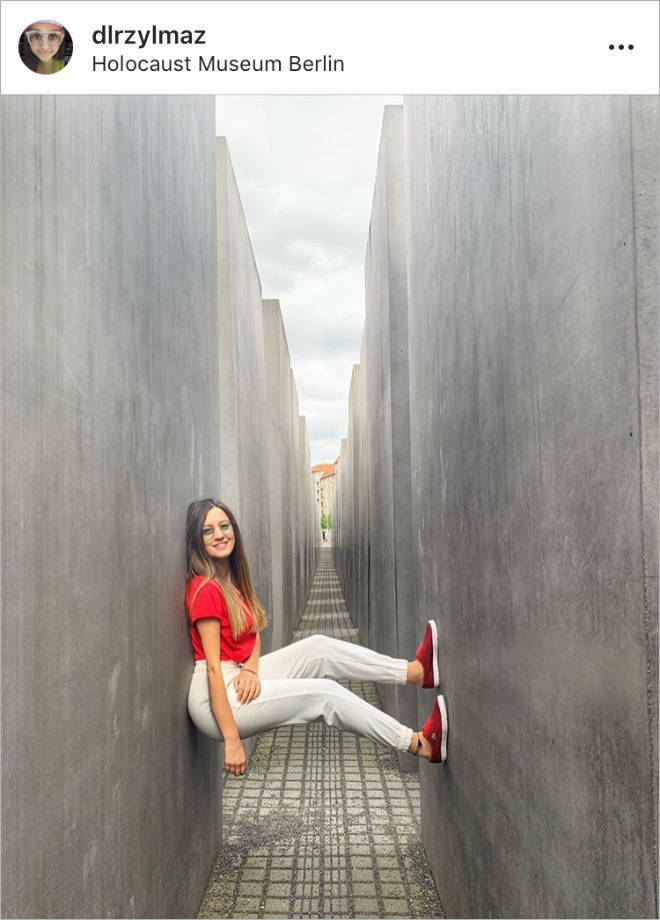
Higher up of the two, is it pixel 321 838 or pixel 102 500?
pixel 102 500

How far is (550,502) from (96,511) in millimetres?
1211

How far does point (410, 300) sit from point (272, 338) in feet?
23.6

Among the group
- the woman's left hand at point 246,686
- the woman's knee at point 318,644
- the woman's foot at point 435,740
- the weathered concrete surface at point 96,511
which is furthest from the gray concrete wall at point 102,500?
the woman's foot at point 435,740

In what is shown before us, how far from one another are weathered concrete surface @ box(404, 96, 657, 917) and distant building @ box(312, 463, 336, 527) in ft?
215

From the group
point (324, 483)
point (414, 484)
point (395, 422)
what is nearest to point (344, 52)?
point (414, 484)

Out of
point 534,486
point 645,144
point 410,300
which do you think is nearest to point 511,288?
point 534,486

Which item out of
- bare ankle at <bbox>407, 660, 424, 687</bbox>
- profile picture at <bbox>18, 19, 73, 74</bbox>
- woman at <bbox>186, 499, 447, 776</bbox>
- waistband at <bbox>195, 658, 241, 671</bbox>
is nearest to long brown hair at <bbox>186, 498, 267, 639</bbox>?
woman at <bbox>186, 499, 447, 776</bbox>

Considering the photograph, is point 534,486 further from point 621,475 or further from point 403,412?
point 403,412

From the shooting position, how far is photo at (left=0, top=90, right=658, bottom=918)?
1651 millimetres

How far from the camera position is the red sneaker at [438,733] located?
360 centimetres

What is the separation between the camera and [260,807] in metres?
5.18

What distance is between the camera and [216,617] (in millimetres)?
3414

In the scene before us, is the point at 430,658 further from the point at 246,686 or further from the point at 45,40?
the point at 45,40

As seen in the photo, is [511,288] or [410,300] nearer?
[511,288]
